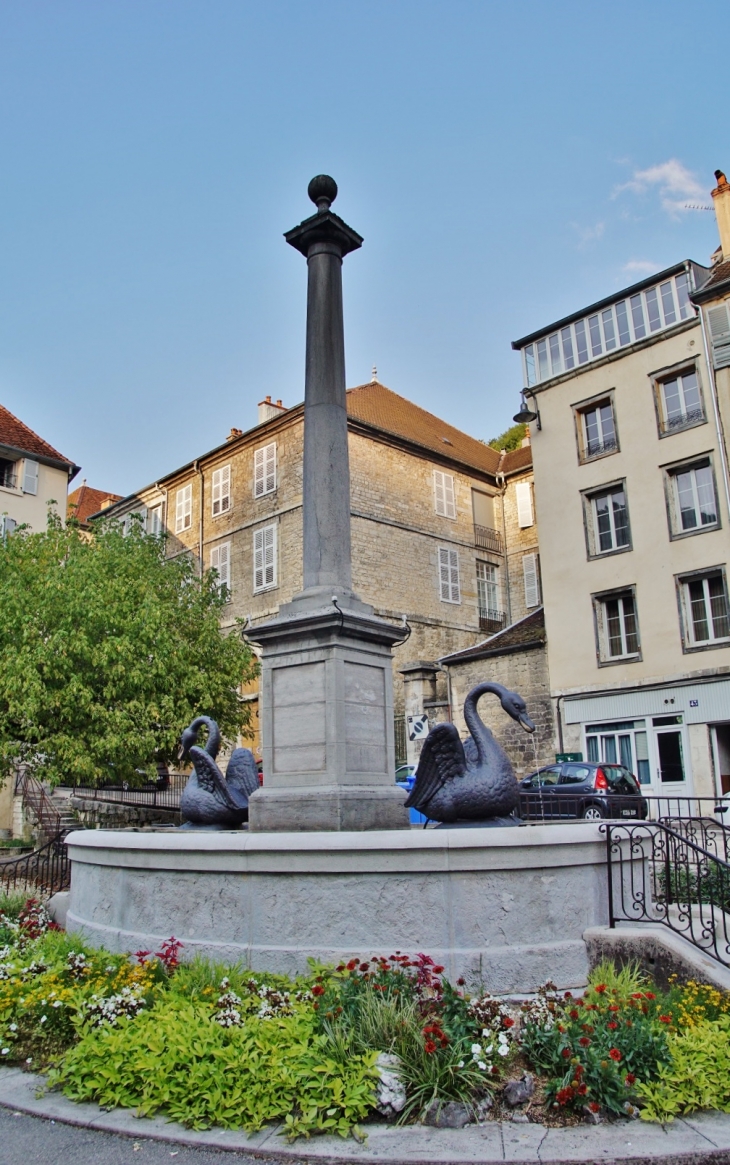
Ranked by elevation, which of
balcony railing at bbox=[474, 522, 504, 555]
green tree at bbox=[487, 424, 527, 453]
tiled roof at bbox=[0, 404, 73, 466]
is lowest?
balcony railing at bbox=[474, 522, 504, 555]

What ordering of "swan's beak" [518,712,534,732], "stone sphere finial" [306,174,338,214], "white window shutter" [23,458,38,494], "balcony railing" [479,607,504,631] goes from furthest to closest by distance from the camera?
"balcony railing" [479,607,504,631], "white window shutter" [23,458,38,494], "stone sphere finial" [306,174,338,214], "swan's beak" [518,712,534,732]

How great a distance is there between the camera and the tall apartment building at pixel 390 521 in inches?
1305

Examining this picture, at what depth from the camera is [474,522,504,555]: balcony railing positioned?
3816 centimetres

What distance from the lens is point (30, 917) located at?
8250mm

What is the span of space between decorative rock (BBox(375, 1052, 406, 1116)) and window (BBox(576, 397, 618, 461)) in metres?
24.0

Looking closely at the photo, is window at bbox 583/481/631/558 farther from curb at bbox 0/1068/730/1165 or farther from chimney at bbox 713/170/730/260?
curb at bbox 0/1068/730/1165

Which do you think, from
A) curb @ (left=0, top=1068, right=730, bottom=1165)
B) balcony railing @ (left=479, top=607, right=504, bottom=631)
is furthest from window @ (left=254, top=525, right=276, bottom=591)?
curb @ (left=0, top=1068, right=730, bottom=1165)

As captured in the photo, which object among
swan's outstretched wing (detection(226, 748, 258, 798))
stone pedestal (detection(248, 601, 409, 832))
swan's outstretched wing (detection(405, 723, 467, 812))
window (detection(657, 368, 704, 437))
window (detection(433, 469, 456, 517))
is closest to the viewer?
swan's outstretched wing (detection(405, 723, 467, 812))

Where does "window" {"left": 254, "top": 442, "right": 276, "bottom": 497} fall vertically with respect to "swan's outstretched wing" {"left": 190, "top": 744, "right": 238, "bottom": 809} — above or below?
above

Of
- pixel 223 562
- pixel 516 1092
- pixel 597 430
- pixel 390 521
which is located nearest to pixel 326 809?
pixel 516 1092

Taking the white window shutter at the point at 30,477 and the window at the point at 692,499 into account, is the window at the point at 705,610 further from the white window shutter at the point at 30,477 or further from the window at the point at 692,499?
the white window shutter at the point at 30,477

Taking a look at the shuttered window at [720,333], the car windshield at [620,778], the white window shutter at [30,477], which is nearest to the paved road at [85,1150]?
the car windshield at [620,778]

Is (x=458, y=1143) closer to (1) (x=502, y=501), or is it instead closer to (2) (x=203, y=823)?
(2) (x=203, y=823)

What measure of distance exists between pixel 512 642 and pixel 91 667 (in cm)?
1408
